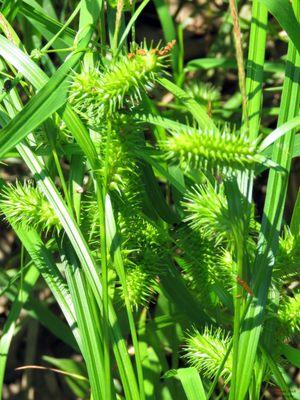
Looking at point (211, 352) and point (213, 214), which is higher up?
point (213, 214)

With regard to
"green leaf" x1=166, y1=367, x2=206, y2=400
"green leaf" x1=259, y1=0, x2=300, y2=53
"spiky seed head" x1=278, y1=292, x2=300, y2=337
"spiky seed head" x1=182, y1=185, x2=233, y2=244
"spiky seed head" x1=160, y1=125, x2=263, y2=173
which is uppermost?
"green leaf" x1=259, y1=0, x2=300, y2=53

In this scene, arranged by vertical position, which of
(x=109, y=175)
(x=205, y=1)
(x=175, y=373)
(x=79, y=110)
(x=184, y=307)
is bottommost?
(x=175, y=373)

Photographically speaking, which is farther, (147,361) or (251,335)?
(147,361)

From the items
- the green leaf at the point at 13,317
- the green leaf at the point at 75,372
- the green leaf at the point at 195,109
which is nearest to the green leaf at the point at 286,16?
the green leaf at the point at 195,109

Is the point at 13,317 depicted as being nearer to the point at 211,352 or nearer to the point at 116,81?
the point at 211,352

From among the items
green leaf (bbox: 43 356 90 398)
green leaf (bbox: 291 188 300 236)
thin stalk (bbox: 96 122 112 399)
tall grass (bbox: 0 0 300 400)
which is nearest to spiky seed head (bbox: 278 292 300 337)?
tall grass (bbox: 0 0 300 400)

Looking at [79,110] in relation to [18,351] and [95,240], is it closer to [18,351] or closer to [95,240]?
[95,240]

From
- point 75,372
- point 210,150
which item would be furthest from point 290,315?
point 75,372

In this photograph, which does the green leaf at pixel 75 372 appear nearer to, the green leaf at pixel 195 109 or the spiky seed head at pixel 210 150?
the green leaf at pixel 195 109

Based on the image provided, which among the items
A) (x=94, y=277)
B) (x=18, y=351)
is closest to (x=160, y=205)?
(x=94, y=277)

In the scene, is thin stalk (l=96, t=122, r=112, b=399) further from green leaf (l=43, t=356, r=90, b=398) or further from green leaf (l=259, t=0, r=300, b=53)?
green leaf (l=43, t=356, r=90, b=398)

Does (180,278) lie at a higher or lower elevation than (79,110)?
lower
